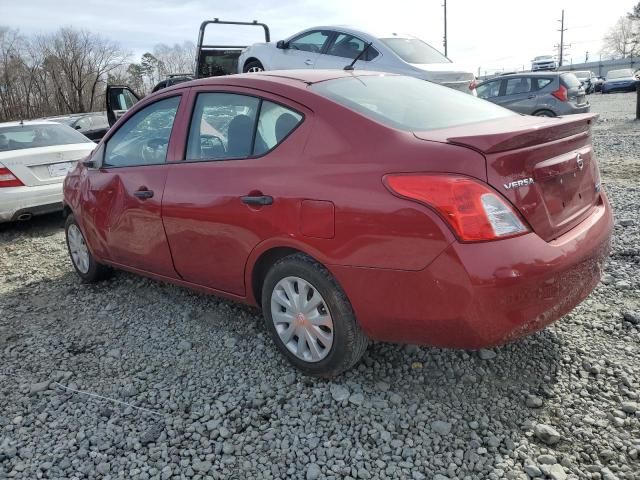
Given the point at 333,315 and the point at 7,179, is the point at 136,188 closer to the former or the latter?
the point at 333,315

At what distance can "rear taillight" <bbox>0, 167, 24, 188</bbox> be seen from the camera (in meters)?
6.26

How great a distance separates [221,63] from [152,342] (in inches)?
339

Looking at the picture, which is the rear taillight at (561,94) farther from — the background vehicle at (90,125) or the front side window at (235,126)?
the front side window at (235,126)

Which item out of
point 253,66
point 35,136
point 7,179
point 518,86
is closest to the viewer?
point 7,179

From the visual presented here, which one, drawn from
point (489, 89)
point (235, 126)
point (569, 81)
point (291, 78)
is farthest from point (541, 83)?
point (235, 126)

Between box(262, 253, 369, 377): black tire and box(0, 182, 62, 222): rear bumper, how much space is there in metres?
4.82

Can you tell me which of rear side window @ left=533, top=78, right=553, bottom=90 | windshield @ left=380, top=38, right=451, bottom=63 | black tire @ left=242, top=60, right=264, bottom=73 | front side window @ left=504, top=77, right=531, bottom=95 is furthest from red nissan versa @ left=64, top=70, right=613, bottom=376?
front side window @ left=504, top=77, right=531, bottom=95

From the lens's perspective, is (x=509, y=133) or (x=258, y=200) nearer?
(x=509, y=133)

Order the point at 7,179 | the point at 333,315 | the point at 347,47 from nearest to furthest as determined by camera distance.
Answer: the point at 333,315, the point at 7,179, the point at 347,47

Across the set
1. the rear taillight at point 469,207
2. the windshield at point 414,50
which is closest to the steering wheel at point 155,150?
the rear taillight at point 469,207

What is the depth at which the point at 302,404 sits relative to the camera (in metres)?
2.66

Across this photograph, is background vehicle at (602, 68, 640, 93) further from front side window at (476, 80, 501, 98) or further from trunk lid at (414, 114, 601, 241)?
trunk lid at (414, 114, 601, 241)

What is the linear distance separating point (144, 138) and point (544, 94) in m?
11.8

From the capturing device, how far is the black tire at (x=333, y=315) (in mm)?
2574
